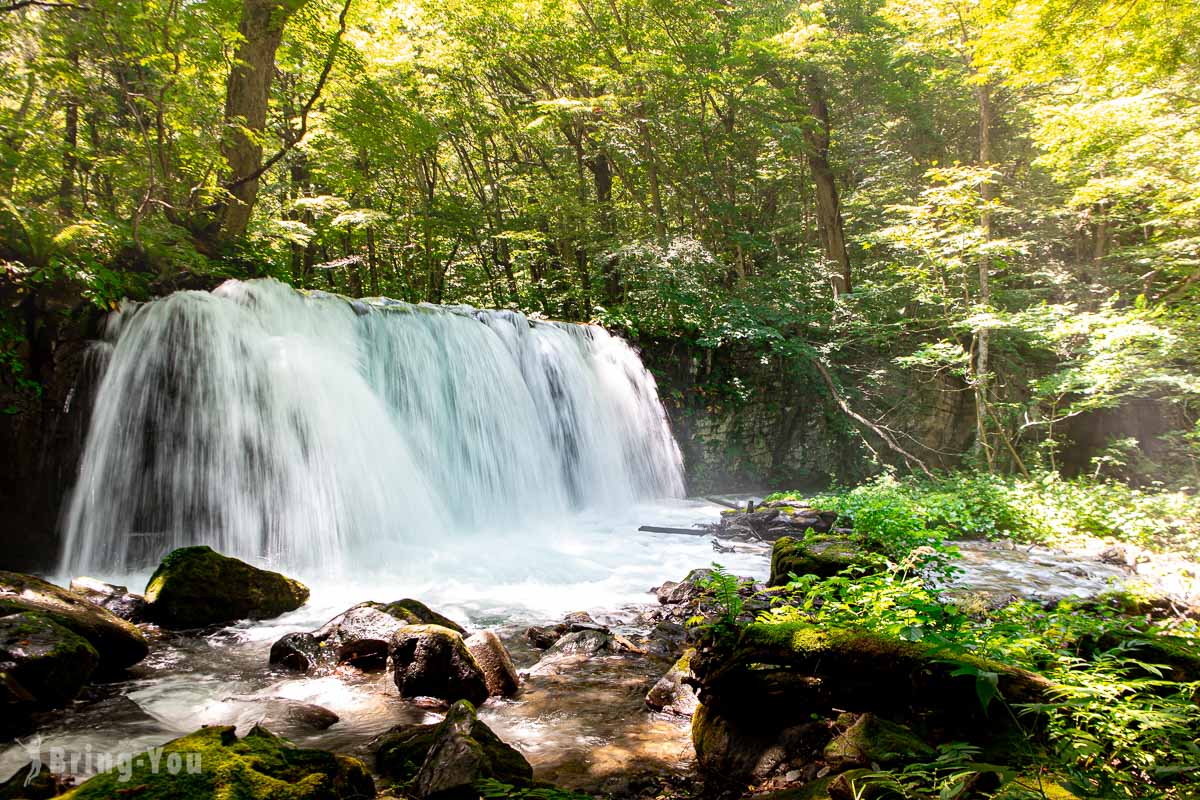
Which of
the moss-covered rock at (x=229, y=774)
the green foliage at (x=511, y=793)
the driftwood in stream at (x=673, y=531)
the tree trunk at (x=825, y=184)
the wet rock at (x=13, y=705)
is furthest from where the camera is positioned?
the tree trunk at (x=825, y=184)

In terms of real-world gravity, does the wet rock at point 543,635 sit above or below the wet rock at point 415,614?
below

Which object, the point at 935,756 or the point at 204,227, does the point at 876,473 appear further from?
the point at 204,227

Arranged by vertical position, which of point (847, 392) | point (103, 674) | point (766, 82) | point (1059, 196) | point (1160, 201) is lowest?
point (103, 674)

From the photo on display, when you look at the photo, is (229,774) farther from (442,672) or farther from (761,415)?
(761,415)

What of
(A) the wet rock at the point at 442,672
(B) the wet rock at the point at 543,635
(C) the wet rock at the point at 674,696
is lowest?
(B) the wet rock at the point at 543,635

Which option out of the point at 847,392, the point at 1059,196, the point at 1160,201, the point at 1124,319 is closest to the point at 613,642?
the point at 1124,319

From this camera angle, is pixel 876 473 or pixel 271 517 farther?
pixel 876 473

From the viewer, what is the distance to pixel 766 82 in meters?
14.3

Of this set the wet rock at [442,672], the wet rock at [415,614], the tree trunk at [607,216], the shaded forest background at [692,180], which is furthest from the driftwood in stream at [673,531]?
the tree trunk at [607,216]

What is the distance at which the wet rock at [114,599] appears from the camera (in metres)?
4.90

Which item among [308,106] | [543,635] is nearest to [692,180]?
[308,106]

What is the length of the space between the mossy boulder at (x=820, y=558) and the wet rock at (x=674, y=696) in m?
1.42

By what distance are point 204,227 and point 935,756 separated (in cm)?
1237

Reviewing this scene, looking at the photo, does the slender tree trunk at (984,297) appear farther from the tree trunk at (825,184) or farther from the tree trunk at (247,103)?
the tree trunk at (247,103)
